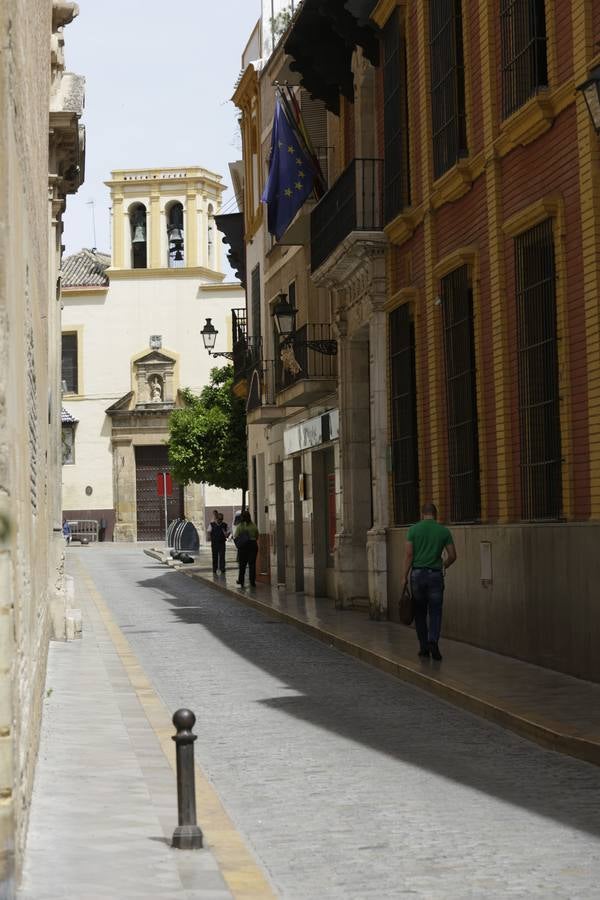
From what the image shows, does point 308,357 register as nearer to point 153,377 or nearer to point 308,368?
point 308,368

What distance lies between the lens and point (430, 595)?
53.4ft

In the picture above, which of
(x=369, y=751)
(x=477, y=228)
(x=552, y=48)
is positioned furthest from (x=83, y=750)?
(x=477, y=228)

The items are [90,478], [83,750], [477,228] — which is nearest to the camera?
[83,750]

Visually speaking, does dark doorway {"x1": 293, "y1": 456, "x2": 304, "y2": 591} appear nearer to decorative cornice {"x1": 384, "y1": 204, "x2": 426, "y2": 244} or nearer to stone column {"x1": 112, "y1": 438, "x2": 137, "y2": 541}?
decorative cornice {"x1": 384, "y1": 204, "x2": 426, "y2": 244}

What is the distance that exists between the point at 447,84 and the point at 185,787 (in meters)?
13.6

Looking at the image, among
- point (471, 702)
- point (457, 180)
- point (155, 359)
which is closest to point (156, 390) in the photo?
point (155, 359)

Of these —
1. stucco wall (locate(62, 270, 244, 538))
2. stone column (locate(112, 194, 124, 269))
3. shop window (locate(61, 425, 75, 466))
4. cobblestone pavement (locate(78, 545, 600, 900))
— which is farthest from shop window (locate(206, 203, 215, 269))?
cobblestone pavement (locate(78, 545, 600, 900))

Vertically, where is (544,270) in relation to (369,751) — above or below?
above

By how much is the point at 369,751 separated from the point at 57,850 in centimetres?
404

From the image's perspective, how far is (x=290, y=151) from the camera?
27.6m

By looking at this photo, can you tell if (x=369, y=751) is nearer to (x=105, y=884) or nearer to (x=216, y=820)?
(x=216, y=820)

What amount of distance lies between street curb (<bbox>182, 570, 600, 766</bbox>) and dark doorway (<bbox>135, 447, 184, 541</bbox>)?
49.3 meters

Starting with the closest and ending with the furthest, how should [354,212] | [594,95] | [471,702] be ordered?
[594,95], [471,702], [354,212]

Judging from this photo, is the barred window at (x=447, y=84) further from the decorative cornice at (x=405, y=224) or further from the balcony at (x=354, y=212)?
the balcony at (x=354, y=212)
